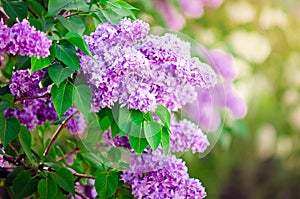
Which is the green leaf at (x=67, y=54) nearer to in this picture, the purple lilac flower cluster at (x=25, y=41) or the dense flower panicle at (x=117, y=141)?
the purple lilac flower cluster at (x=25, y=41)

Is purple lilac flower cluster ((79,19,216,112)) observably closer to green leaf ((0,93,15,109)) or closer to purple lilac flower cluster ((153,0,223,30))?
green leaf ((0,93,15,109))

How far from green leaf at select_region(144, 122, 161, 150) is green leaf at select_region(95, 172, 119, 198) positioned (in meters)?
0.23

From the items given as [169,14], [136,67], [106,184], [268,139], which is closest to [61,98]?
[136,67]

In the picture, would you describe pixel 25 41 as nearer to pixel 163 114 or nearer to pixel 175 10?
pixel 163 114

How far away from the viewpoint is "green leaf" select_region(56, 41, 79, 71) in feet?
3.85

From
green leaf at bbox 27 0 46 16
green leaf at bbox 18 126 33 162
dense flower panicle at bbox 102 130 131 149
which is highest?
green leaf at bbox 27 0 46 16

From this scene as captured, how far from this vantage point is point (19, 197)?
1.42 meters

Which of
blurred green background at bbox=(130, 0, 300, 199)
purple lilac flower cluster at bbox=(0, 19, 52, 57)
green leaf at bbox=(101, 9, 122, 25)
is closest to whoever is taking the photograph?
purple lilac flower cluster at bbox=(0, 19, 52, 57)

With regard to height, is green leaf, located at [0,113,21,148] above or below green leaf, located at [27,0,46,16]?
below

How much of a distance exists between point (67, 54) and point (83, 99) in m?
0.09

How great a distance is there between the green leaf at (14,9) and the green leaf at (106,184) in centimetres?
37

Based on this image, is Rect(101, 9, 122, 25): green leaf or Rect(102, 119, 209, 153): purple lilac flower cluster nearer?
Rect(101, 9, 122, 25): green leaf

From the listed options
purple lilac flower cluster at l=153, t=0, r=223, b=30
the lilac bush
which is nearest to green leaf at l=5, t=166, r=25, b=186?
the lilac bush

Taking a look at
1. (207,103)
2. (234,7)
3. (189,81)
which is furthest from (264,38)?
(189,81)
